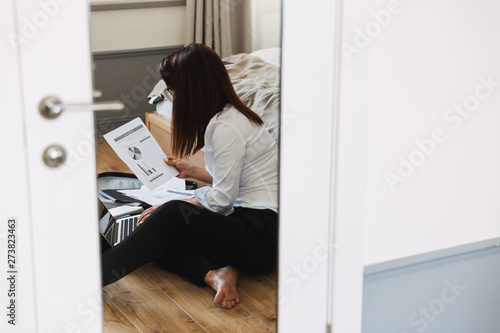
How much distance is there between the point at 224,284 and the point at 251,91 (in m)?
0.53

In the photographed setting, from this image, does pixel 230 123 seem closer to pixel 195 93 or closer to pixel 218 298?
pixel 195 93

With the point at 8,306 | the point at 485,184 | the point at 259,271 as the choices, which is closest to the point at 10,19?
the point at 8,306

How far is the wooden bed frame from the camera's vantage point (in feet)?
4.80

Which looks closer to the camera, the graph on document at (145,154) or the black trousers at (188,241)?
the graph on document at (145,154)

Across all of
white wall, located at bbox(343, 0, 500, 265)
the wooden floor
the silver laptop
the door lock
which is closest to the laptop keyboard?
the silver laptop

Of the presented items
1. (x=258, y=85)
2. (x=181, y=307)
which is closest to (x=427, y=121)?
(x=258, y=85)

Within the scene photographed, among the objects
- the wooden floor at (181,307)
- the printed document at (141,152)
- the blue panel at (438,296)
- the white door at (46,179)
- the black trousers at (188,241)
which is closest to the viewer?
the white door at (46,179)

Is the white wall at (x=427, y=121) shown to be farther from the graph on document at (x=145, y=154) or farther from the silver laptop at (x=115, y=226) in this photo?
the silver laptop at (x=115, y=226)

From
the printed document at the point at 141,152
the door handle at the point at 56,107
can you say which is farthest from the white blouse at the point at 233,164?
the door handle at the point at 56,107

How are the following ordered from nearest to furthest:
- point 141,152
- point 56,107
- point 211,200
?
point 56,107 → point 141,152 → point 211,200

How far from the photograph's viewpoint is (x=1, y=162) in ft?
3.58

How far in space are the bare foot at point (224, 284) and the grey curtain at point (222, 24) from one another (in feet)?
1.97

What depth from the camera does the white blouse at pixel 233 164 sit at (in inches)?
59.8

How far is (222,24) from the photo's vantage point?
139 cm
